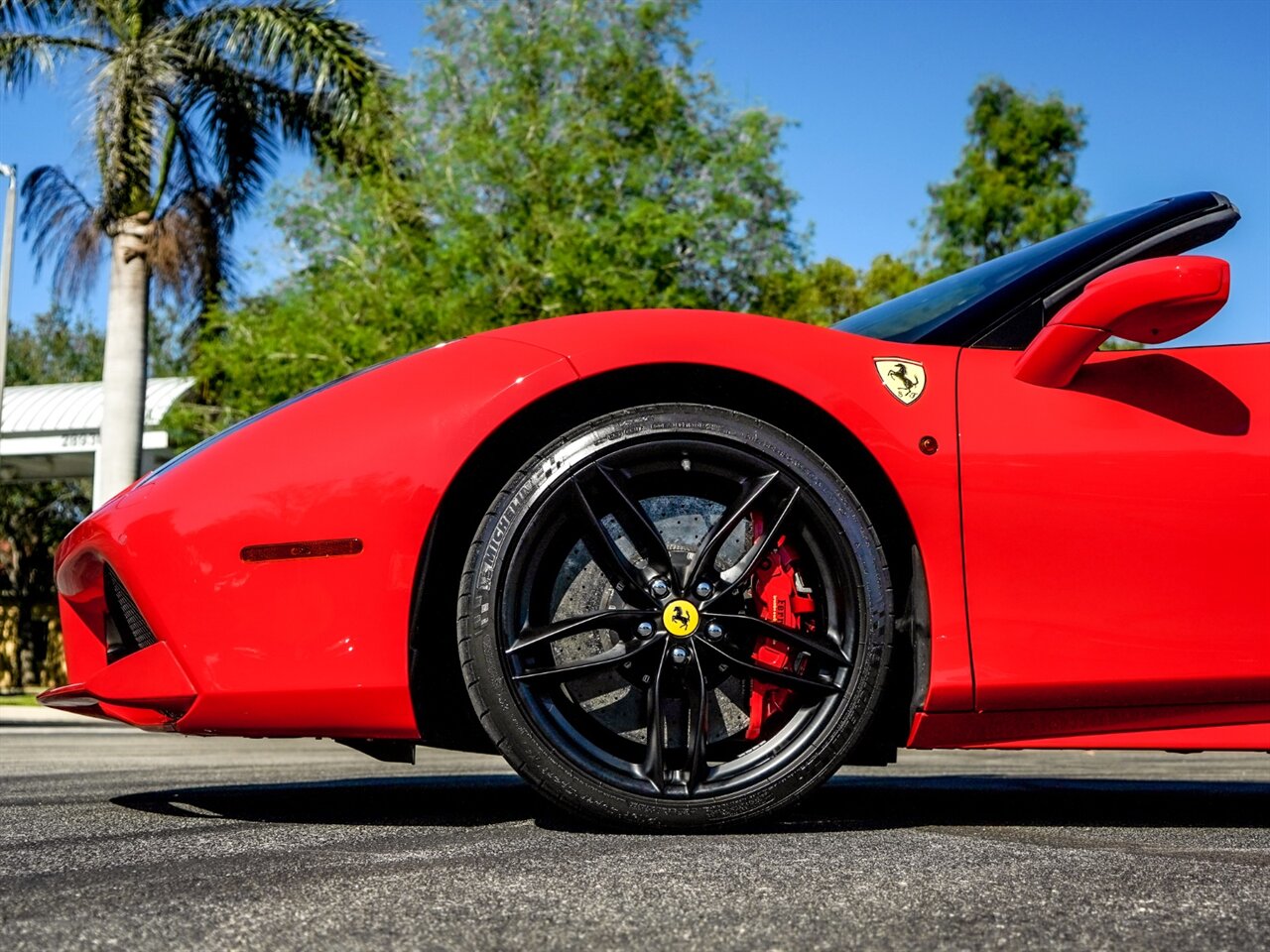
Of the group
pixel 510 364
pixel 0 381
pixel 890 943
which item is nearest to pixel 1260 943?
pixel 890 943

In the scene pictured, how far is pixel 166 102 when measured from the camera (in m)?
14.2

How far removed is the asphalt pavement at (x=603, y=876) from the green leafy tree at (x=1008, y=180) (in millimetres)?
23237

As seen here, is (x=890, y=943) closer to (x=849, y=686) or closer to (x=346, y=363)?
(x=849, y=686)

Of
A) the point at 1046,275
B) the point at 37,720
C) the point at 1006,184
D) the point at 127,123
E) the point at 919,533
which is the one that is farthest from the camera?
the point at 1006,184

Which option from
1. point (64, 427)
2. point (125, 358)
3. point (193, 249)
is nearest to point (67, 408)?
point (64, 427)

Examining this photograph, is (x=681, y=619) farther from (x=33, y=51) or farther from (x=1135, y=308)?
(x=33, y=51)

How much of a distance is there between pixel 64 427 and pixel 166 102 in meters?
6.81

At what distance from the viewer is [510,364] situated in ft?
7.77

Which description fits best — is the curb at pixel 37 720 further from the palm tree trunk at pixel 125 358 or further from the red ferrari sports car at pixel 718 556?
the red ferrari sports car at pixel 718 556

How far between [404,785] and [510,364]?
5.12 ft

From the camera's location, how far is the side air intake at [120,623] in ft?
8.13

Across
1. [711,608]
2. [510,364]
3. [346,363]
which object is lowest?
[711,608]

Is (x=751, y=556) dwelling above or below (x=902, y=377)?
below

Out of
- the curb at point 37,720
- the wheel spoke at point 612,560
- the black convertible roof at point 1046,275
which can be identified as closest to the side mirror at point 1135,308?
the black convertible roof at point 1046,275
